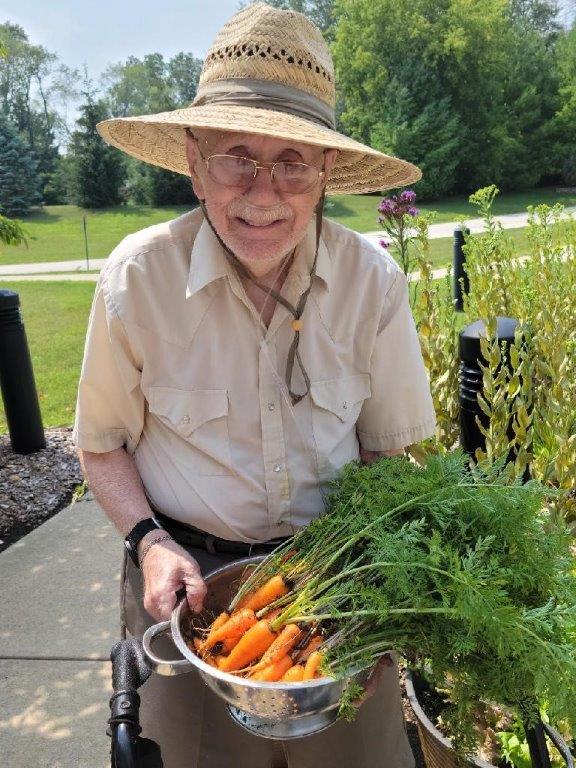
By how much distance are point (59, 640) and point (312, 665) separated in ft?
7.38

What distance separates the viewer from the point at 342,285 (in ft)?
6.21

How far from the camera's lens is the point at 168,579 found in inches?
62.1

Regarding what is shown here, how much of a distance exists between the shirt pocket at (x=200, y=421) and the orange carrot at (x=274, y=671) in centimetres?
53

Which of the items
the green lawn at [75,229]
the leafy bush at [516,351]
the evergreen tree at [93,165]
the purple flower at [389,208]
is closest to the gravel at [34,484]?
the leafy bush at [516,351]

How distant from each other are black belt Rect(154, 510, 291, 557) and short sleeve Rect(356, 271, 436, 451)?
1.37 ft

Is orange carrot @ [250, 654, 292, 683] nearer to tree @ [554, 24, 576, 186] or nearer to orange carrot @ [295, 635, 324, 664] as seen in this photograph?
orange carrot @ [295, 635, 324, 664]

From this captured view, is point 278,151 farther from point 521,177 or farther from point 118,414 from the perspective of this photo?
point 521,177

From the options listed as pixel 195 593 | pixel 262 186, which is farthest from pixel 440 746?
pixel 262 186

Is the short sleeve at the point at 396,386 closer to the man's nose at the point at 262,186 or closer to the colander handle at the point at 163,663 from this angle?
the man's nose at the point at 262,186

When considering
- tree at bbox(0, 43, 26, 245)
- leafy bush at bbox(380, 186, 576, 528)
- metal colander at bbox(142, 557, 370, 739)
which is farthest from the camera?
tree at bbox(0, 43, 26, 245)

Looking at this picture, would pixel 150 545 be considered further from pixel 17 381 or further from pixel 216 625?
pixel 17 381

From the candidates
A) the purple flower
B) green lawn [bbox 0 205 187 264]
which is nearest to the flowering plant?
the purple flower

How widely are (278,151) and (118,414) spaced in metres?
0.81

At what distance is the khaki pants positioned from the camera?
183 cm
